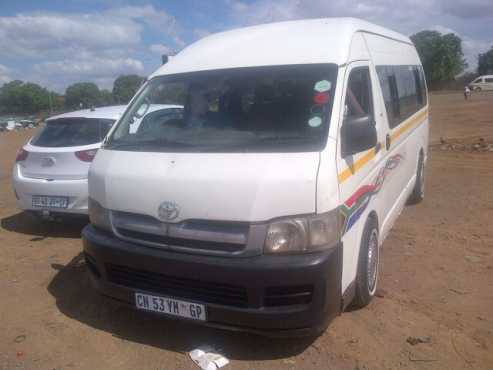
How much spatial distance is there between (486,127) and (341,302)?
15940 mm

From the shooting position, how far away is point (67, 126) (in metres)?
6.25

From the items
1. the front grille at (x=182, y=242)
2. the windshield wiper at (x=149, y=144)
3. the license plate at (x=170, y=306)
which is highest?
the windshield wiper at (x=149, y=144)

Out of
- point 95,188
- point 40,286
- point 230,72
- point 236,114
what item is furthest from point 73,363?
point 230,72

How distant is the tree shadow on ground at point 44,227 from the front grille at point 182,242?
9.27 feet

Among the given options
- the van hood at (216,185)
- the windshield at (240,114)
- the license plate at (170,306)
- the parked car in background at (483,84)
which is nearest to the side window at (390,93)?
the windshield at (240,114)

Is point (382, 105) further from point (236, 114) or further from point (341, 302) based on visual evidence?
point (341, 302)

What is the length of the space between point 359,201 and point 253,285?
1110mm

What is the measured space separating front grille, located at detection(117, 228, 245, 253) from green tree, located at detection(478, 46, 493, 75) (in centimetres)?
7660

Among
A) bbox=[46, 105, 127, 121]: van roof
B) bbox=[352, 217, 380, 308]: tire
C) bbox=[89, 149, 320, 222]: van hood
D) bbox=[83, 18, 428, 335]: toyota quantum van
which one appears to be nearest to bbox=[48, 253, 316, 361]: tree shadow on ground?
bbox=[83, 18, 428, 335]: toyota quantum van

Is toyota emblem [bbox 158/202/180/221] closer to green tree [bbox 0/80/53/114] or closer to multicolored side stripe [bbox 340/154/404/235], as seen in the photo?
multicolored side stripe [bbox 340/154/404/235]

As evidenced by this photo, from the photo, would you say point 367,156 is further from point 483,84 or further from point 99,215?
point 483,84

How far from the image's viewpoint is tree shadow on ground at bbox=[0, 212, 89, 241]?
6340 mm

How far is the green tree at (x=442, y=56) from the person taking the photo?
66.8m

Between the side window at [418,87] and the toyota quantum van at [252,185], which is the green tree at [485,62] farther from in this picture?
the toyota quantum van at [252,185]
